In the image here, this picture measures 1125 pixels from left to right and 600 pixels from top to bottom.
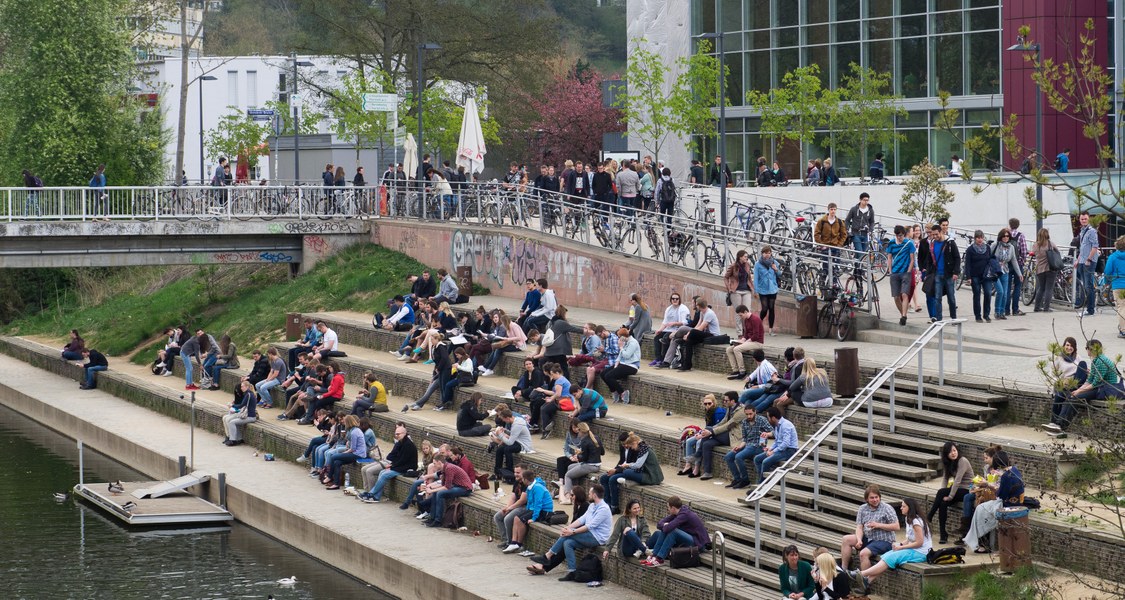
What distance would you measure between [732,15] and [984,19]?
10410mm

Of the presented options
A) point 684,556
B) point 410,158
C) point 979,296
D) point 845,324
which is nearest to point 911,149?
point 410,158

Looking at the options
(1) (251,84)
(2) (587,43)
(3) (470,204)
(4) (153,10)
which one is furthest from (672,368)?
(2) (587,43)

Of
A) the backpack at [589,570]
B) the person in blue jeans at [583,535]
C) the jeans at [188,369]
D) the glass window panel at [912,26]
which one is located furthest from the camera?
the glass window panel at [912,26]

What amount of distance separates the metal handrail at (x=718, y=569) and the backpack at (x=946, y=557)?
2.05 meters

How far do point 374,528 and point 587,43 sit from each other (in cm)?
8286

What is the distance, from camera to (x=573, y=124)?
74375 millimetres

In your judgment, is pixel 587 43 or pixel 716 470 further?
pixel 587 43

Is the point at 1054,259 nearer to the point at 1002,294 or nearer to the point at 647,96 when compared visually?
the point at 1002,294

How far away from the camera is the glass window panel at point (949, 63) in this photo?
47.6m

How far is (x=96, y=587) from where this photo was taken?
2139cm

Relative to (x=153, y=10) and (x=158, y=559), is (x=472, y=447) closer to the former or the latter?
(x=158, y=559)

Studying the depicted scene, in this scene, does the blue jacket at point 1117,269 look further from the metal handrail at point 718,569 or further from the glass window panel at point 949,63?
the glass window panel at point 949,63

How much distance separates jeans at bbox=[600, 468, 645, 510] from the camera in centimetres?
2020

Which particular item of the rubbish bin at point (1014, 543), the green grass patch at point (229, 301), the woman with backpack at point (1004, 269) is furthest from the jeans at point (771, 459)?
the green grass patch at point (229, 301)
